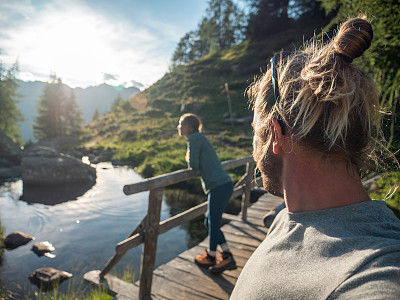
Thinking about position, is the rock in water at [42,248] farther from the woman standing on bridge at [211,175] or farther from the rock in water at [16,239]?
the woman standing on bridge at [211,175]

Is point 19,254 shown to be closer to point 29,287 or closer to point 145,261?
point 29,287

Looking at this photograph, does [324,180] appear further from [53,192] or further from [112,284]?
[53,192]

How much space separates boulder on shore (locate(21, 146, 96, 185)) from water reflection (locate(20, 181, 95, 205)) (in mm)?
266

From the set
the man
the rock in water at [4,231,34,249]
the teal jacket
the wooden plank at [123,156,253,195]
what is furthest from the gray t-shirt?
the rock in water at [4,231,34,249]

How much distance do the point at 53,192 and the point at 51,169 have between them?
4.72 ft

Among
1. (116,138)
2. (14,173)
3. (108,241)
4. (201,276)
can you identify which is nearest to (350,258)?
(201,276)

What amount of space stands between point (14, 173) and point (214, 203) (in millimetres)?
14451

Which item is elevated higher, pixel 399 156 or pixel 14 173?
pixel 399 156

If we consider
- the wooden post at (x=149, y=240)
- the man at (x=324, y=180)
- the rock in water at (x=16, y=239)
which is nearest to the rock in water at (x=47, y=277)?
the rock in water at (x=16, y=239)

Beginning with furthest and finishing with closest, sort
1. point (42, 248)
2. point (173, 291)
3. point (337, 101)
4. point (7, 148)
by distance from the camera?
1. point (7, 148)
2. point (42, 248)
3. point (173, 291)
4. point (337, 101)

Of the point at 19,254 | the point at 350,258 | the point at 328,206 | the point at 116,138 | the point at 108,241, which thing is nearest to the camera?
the point at 350,258

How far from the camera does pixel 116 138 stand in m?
25.3

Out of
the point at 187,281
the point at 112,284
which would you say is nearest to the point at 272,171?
the point at 187,281

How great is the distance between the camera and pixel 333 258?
26.0 inches
